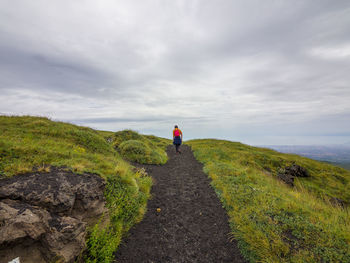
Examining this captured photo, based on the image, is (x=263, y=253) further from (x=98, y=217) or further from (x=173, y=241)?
(x=98, y=217)

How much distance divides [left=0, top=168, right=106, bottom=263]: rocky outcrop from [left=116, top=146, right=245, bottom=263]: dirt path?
1.66 meters

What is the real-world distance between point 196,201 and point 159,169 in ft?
20.9

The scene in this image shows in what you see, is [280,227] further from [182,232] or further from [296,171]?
[296,171]

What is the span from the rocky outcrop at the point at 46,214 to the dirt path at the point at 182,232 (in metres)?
1.66

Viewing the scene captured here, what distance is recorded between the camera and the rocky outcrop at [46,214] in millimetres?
3557

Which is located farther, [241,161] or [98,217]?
[241,161]

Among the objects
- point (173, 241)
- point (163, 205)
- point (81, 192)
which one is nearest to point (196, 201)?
point (163, 205)

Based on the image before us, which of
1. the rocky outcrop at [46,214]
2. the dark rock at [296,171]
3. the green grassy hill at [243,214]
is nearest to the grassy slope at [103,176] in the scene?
the green grassy hill at [243,214]

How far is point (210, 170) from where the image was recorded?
44.2ft

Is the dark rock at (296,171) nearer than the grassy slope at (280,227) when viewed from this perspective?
No

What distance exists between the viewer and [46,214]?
4305 millimetres

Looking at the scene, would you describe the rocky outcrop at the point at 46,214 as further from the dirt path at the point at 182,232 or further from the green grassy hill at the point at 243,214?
the dirt path at the point at 182,232

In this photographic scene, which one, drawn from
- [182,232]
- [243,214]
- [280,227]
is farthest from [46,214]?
[280,227]

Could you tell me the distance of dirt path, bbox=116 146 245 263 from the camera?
17.4ft
